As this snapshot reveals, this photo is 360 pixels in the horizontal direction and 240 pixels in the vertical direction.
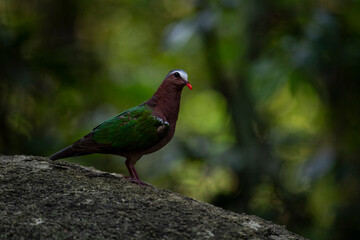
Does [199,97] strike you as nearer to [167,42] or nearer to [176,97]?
[167,42]

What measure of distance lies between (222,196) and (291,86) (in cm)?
141

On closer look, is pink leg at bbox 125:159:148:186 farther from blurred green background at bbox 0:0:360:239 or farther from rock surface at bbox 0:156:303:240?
blurred green background at bbox 0:0:360:239

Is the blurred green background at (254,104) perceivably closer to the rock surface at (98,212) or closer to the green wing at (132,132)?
the green wing at (132,132)

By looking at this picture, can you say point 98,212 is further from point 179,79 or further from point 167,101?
point 179,79

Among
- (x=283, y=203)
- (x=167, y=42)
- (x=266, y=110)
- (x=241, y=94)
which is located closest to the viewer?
(x=167, y=42)

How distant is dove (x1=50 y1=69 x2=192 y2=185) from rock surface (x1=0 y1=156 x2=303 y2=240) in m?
0.22

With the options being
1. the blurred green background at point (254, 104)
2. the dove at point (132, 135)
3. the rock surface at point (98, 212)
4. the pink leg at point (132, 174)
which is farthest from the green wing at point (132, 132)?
the blurred green background at point (254, 104)

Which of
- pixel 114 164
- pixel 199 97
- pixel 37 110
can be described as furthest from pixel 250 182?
pixel 199 97

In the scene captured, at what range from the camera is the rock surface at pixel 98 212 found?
2268 millimetres

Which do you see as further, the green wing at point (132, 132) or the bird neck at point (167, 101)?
the bird neck at point (167, 101)

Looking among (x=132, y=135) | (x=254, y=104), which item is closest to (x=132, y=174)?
(x=132, y=135)

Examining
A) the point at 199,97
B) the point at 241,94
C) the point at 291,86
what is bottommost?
the point at 291,86

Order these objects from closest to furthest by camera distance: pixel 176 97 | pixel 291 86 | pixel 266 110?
pixel 176 97 < pixel 291 86 < pixel 266 110

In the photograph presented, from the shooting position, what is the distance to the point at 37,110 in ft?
21.4
